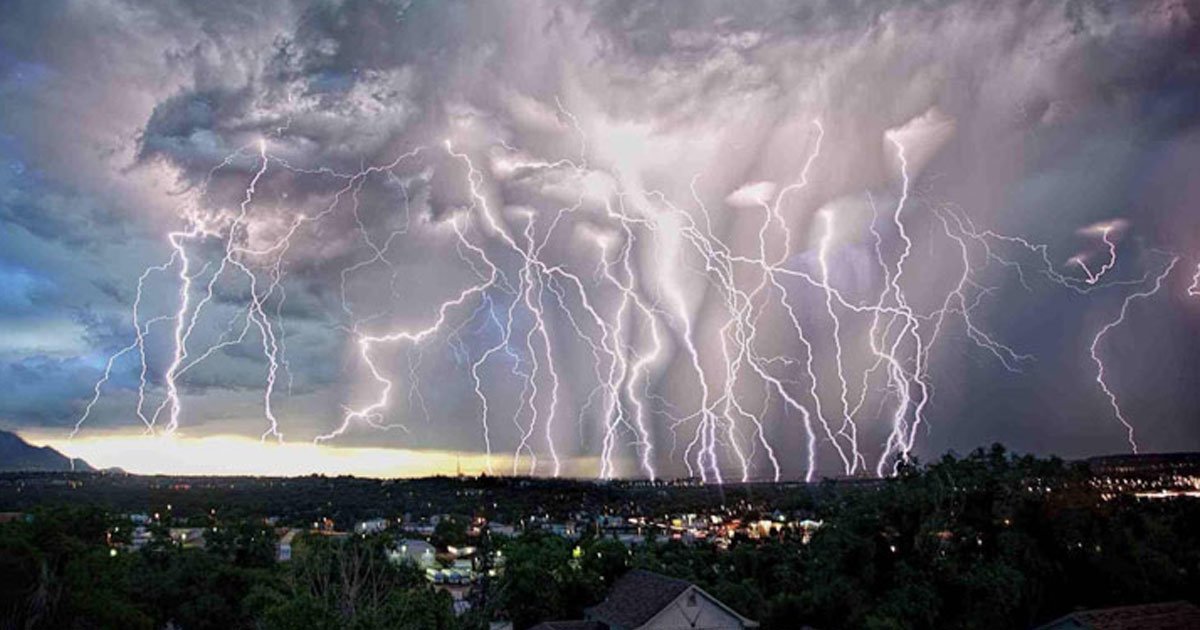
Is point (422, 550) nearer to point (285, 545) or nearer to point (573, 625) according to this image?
point (285, 545)

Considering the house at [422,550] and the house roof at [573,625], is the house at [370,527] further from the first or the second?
the house roof at [573,625]

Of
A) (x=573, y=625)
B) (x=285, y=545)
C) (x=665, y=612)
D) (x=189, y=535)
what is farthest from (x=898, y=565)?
(x=189, y=535)

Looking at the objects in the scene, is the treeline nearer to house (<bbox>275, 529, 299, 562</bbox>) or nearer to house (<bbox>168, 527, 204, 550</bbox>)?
house (<bbox>275, 529, 299, 562</bbox>)

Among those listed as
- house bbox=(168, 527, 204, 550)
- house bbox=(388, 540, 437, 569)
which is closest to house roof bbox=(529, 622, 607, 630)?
house bbox=(388, 540, 437, 569)

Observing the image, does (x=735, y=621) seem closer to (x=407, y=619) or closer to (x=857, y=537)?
(x=857, y=537)

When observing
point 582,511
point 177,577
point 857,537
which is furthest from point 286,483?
point 857,537

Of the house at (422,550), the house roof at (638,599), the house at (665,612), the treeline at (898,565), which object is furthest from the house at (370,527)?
the house at (665,612)
